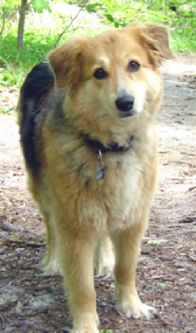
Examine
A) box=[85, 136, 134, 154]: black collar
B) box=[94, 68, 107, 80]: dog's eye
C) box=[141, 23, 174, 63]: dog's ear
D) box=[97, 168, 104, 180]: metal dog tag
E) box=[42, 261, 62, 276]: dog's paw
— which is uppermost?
box=[141, 23, 174, 63]: dog's ear

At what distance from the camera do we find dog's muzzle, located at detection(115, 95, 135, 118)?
2.50 meters

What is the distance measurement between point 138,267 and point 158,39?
178cm

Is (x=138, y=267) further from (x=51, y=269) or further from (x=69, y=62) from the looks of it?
(x=69, y=62)

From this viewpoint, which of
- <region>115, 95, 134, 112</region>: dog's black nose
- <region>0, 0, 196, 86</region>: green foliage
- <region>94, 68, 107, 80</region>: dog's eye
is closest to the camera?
<region>115, 95, 134, 112</region>: dog's black nose

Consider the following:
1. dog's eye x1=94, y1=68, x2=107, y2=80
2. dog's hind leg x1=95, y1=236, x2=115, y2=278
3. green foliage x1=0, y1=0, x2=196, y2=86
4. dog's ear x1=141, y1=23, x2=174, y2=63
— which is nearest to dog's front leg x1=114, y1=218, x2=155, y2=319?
dog's hind leg x1=95, y1=236, x2=115, y2=278

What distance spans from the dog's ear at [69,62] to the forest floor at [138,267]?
155 cm

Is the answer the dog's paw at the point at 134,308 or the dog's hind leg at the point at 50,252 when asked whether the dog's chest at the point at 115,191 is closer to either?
the dog's paw at the point at 134,308

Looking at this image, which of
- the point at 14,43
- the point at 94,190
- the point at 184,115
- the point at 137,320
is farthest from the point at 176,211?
the point at 14,43

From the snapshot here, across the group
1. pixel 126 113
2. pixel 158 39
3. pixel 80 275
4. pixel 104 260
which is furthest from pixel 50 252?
pixel 158 39

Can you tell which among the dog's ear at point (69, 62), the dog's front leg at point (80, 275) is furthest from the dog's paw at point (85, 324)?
the dog's ear at point (69, 62)

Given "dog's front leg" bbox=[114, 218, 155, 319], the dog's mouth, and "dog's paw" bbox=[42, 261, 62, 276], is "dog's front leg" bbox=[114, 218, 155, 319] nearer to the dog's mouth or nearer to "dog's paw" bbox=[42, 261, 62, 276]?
"dog's paw" bbox=[42, 261, 62, 276]

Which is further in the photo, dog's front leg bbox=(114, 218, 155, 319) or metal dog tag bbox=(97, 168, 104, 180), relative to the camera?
dog's front leg bbox=(114, 218, 155, 319)

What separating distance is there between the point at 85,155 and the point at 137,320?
1191mm

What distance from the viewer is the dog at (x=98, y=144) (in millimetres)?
2652
